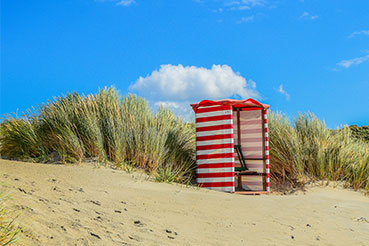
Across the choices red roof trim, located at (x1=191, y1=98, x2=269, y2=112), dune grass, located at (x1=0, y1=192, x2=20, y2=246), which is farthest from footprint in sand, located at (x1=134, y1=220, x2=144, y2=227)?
red roof trim, located at (x1=191, y1=98, x2=269, y2=112)

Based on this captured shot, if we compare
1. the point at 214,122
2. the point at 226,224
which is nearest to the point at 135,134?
the point at 214,122

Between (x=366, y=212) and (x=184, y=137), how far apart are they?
→ 4.59 meters

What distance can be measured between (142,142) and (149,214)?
11.8 ft

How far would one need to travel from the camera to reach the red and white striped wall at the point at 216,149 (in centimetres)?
800

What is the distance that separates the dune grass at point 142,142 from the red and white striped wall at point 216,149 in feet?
1.50

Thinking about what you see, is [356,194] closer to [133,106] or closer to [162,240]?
[133,106]

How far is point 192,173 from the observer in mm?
8859

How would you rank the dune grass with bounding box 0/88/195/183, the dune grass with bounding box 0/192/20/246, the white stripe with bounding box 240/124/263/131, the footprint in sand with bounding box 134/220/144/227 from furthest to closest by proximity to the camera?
Result: 1. the white stripe with bounding box 240/124/263/131
2. the dune grass with bounding box 0/88/195/183
3. the footprint in sand with bounding box 134/220/144/227
4. the dune grass with bounding box 0/192/20/246

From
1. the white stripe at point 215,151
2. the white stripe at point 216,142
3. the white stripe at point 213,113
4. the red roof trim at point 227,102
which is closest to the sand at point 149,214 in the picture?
the white stripe at point 215,151

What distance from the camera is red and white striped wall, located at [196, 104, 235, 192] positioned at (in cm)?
800

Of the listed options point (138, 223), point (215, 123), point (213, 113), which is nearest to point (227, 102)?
point (213, 113)

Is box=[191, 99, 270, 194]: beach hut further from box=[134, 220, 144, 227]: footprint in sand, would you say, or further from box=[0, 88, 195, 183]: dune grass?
box=[134, 220, 144, 227]: footprint in sand

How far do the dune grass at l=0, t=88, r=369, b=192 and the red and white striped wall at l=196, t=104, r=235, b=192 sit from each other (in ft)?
1.50

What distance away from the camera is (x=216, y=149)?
26.7 ft
